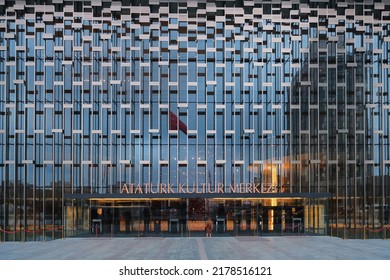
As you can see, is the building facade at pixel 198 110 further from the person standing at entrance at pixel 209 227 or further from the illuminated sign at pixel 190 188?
the person standing at entrance at pixel 209 227

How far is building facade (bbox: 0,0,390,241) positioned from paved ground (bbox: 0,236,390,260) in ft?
10.6

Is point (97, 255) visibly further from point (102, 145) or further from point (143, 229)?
point (102, 145)

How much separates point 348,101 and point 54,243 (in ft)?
78.4

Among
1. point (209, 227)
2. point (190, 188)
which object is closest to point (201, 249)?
point (209, 227)

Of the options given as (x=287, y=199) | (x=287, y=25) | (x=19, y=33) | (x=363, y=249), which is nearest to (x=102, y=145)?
(x=19, y=33)

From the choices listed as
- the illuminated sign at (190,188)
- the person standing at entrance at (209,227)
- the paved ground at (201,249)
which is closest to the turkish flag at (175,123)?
the illuminated sign at (190,188)

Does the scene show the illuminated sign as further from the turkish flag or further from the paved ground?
the turkish flag

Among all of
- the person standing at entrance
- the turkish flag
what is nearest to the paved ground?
the person standing at entrance

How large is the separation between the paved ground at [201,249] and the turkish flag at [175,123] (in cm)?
813

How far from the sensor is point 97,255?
90.5ft

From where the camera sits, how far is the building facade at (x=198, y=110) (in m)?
38.2

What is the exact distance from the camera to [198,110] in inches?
1531

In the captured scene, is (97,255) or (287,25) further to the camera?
(287,25)

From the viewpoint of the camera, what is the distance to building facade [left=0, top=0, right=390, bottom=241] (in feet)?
125
